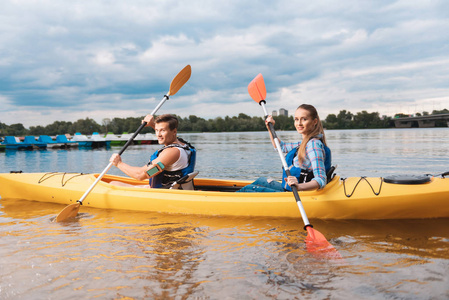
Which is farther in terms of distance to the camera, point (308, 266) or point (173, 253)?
point (173, 253)

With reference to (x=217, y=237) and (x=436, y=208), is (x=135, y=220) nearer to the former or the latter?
(x=217, y=237)

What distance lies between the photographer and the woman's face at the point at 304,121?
13.4ft

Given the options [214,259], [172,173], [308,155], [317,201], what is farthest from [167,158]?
[317,201]

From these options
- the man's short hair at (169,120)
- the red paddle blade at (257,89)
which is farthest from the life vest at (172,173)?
the red paddle blade at (257,89)

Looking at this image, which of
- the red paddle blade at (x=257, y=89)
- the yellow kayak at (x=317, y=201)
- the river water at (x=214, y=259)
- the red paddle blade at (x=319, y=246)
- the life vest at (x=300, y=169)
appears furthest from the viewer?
the red paddle blade at (x=257, y=89)

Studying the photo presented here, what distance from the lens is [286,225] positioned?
439 centimetres

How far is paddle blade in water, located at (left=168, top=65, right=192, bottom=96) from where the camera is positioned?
6.37 meters

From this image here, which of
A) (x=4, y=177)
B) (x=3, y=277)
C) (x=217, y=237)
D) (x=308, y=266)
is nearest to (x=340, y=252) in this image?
(x=308, y=266)

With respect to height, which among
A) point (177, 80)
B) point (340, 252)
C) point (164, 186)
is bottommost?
point (340, 252)

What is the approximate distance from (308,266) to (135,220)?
2.61m

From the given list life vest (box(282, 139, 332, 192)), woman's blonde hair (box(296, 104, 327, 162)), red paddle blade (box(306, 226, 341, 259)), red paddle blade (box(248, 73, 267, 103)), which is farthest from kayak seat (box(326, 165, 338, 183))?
red paddle blade (box(248, 73, 267, 103))

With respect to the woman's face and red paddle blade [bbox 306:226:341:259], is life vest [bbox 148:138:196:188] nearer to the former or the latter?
the woman's face

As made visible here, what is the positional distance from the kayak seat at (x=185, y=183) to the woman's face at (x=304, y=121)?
5.32 feet

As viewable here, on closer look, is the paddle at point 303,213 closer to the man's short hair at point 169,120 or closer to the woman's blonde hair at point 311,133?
the woman's blonde hair at point 311,133
